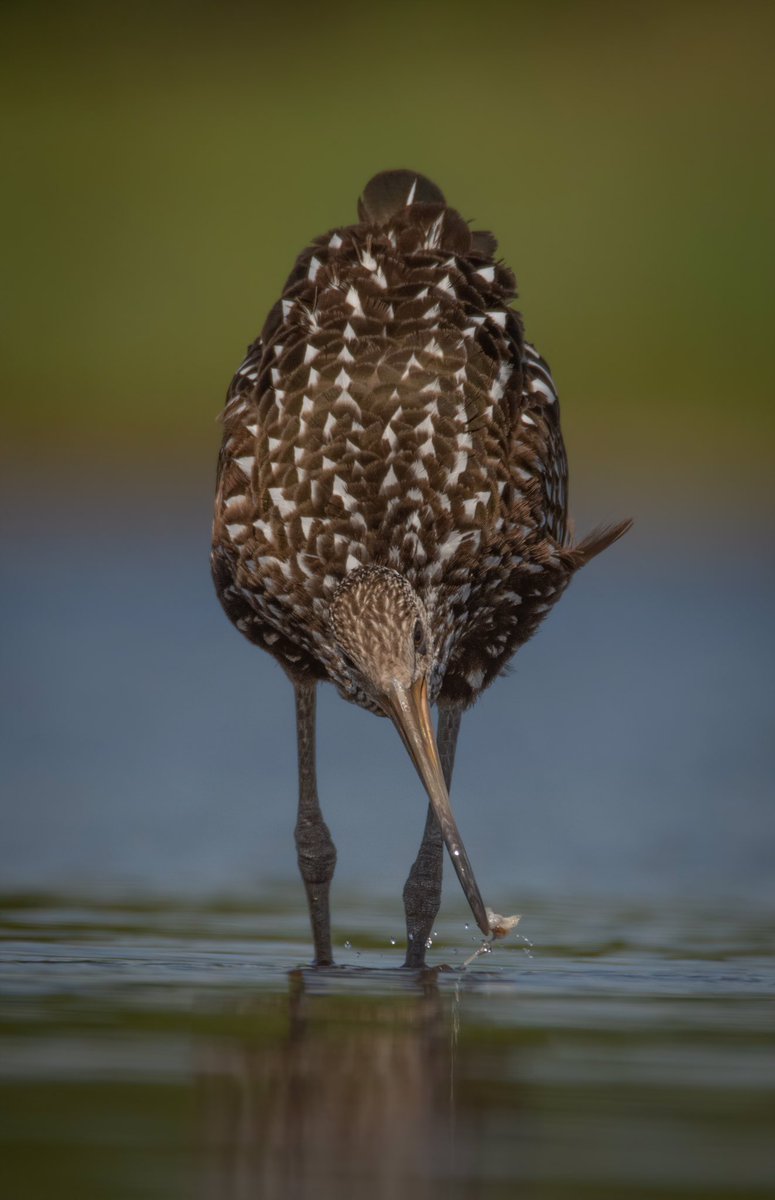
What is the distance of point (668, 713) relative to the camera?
12734mm

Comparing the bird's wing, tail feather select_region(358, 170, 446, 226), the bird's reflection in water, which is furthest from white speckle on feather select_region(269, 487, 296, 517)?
the bird's reflection in water

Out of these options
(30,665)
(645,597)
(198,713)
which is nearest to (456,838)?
(198,713)

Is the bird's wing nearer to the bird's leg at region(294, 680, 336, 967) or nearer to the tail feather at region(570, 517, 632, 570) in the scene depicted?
the tail feather at region(570, 517, 632, 570)

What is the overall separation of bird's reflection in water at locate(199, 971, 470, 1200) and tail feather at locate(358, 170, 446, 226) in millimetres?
3417

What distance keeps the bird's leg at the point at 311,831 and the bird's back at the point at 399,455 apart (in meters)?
0.21

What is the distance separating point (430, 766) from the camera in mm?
7043

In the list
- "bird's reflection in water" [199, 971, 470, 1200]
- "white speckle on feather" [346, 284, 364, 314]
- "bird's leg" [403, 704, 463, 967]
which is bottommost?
"bird's reflection in water" [199, 971, 470, 1200]

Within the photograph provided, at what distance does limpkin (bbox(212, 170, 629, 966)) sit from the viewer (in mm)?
7723

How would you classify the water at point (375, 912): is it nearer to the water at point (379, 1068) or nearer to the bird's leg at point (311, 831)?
the water at point (379, 1068)

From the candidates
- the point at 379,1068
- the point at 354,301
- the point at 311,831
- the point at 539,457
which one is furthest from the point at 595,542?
the point at 379,1068

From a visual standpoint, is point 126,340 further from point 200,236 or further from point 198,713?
point 198,713

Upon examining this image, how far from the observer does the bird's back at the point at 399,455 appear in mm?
7754

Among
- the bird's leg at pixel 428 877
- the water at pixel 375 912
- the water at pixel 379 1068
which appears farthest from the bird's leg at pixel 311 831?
the water at pixel 379 1068

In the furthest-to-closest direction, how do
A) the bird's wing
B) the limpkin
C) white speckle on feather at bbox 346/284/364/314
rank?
the bird's wing
white speckle on feather at bbox 346/284/364/314
the limpkin
